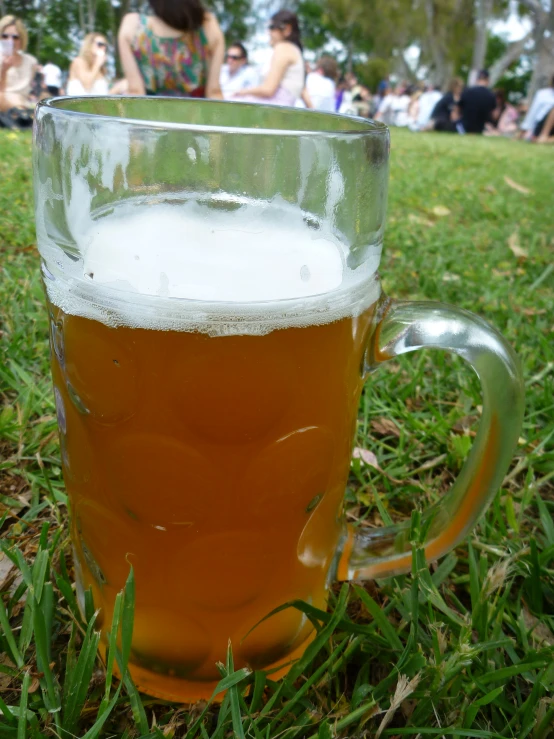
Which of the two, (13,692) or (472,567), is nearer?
(13,692)

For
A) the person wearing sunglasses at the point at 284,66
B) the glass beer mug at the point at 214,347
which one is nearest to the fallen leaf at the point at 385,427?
the glass beer mug at the point at 214,347

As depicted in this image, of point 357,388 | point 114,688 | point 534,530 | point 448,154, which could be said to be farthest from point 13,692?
point 448,154

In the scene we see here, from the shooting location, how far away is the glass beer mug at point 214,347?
615 mm

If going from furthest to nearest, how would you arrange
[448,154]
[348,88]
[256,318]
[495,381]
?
[348,88], [448,154], [495,381], [256,318]

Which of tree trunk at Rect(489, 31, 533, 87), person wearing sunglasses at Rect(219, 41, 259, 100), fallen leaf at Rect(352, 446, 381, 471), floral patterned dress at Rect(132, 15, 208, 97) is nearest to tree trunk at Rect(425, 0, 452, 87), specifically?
tree trunk at Rect(489, 31, 533, 87)

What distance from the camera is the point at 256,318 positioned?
61 centimetres

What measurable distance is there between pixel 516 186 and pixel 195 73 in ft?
9.83

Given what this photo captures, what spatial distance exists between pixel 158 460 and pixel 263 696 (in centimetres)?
42

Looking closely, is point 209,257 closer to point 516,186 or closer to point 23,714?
point 23,714

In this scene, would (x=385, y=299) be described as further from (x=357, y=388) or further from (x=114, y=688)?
(x=114, y=688)

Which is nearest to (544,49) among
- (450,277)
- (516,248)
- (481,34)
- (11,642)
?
(481,34)

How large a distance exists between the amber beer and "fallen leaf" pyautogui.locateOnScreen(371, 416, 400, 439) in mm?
654

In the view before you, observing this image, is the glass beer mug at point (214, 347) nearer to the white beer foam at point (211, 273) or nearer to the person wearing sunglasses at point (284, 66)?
the white beer foam at point (211, 273)

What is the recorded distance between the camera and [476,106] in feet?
48.8
